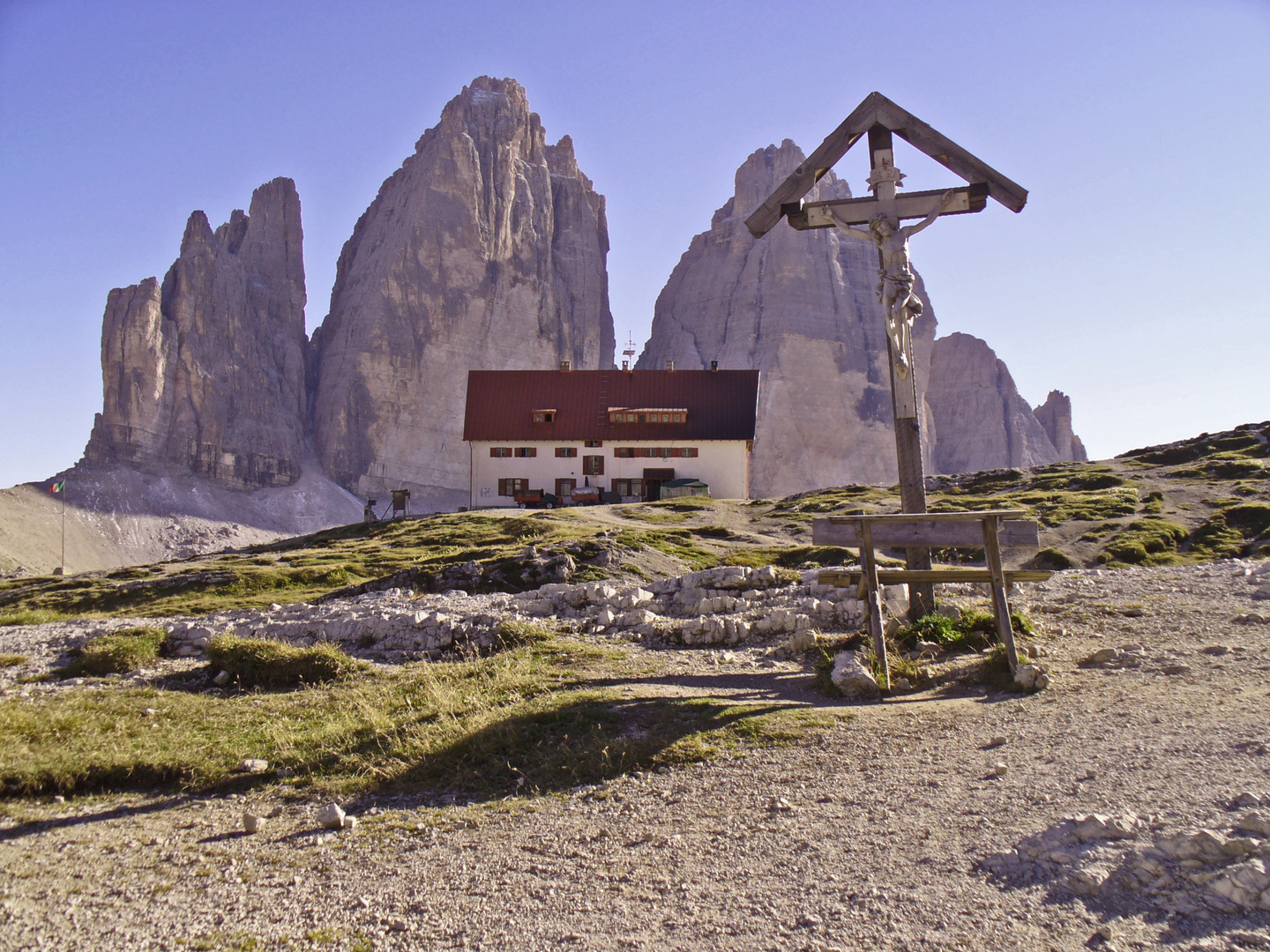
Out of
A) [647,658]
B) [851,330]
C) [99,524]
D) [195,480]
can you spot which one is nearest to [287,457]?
[195,480]

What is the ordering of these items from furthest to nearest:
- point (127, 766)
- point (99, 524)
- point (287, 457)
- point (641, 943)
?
point (287, 457)
point (99, 524)
point (127, 766)
point (641, 943)

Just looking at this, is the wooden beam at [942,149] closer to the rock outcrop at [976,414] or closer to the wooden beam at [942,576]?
the wooden beam at [942,576]

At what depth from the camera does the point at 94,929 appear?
18.5 feet

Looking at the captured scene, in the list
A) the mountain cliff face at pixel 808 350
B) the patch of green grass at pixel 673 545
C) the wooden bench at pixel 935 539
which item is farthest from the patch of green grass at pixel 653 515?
the mountain cliff face at pixel 808 350

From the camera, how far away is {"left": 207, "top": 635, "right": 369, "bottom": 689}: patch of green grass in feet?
44.2

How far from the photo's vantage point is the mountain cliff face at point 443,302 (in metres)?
137

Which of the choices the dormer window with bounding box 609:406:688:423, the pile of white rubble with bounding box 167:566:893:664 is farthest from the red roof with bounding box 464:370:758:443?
the pile of white rubble with bounding box 167:566:893:664

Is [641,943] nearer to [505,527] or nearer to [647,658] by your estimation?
[647,658]

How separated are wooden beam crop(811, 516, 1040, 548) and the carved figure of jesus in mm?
2520

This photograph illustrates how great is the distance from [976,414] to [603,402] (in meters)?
138

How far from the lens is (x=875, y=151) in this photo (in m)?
12.6

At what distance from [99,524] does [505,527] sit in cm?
8236

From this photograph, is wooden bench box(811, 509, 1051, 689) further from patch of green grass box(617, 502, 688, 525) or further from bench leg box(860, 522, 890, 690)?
patch of green grass box(617, 502, 688, 525)

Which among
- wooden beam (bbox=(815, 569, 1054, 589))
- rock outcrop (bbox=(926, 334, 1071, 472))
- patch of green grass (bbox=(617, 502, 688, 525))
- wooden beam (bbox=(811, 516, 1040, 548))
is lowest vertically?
patch of green grass (bbox=(617, 502, 688, 525))
